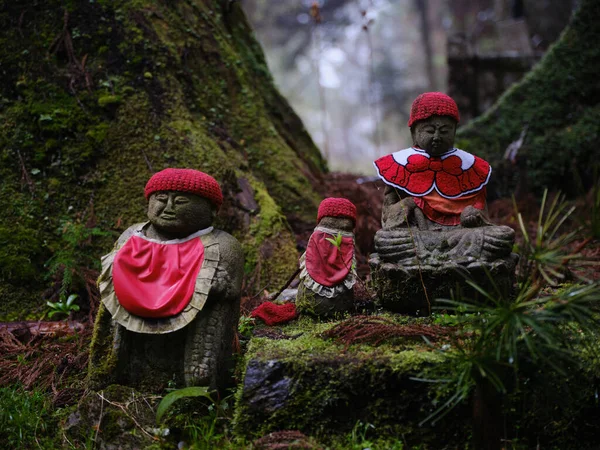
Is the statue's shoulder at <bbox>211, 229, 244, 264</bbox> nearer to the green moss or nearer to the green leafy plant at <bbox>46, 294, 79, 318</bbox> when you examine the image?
the green leafy plant at <bbox>46, 294, 79, 318</bbox>

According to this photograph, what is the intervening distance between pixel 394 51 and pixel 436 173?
89.7 ft

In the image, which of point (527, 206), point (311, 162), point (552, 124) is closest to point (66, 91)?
point (311, 162)

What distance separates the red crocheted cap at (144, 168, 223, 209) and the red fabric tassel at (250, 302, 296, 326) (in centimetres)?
107

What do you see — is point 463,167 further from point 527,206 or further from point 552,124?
point 552,124

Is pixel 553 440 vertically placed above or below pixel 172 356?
below

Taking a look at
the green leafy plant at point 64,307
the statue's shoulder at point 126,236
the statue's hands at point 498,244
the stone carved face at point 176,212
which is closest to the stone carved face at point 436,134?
the statue's hands at point 498,244

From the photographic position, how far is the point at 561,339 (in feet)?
8.50

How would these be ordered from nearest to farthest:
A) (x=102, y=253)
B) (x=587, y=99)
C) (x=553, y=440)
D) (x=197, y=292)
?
(x=553, y=440)
(x=197, y=292)
(x=102, y=253)
(x=587, y=99)

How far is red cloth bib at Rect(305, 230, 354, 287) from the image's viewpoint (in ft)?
13.6

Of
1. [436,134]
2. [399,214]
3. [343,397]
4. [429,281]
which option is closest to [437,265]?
[429,281]

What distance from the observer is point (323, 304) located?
413cm

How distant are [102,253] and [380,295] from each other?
2857 mm

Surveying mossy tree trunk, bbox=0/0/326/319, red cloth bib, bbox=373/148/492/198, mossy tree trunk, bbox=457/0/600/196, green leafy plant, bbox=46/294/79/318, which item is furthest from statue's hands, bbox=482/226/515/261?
mossy tree trunk, bbox=457/0/600/196

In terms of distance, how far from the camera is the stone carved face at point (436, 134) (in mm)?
4336
